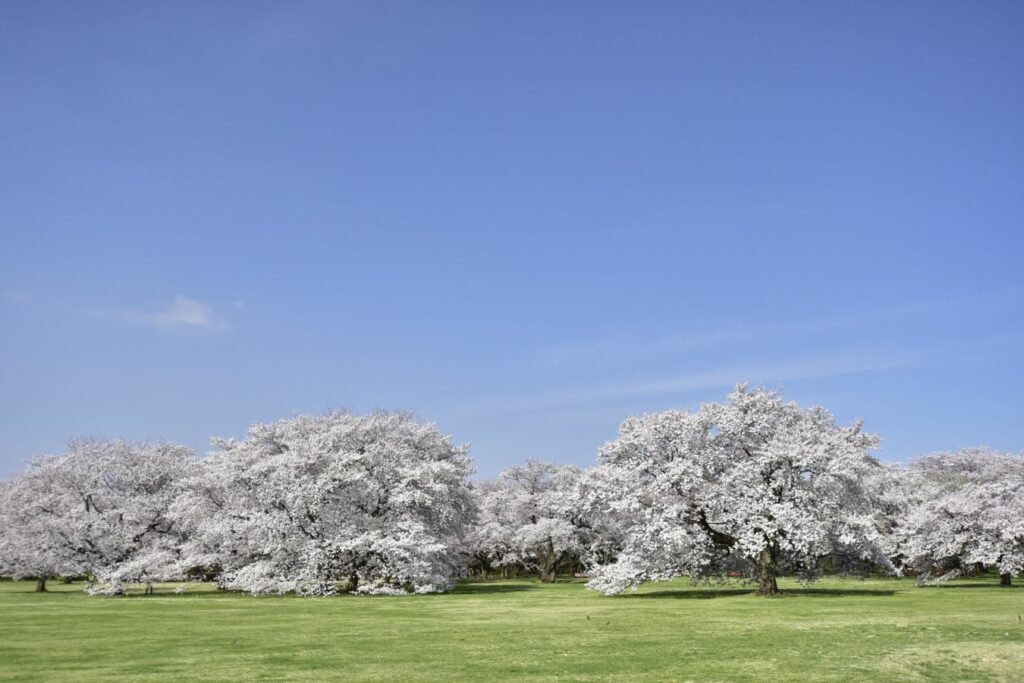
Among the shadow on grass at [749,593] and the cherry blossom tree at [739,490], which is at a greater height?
the cherry blossom tree at [739,490]

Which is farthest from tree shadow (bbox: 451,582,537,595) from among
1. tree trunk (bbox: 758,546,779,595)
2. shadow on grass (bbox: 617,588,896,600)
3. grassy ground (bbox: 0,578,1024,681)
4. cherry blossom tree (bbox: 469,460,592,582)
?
tree trunk (bbox: 758,546,779,595)

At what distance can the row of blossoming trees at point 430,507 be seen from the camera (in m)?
37.5

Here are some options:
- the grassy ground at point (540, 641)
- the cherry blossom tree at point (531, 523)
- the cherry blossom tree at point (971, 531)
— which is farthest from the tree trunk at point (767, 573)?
the cherry blossom tree at point (531, 523)

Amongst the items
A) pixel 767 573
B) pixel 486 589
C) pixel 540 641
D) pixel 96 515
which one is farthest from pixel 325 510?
pixel 540 641

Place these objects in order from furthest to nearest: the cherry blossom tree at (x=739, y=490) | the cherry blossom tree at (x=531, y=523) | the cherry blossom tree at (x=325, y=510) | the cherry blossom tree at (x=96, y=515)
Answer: the cherry blossom tree at (x=531, y=523) → the cherry blossom tree at (x=96, y=515) → the cherry blossom tree at (x=325, y=510) → the cherry blossom tree at (x=739, y=490)

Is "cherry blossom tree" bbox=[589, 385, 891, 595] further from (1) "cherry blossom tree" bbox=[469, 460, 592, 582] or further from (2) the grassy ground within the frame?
(1) "cherry blossom tree" bbox=[469, 460, 592, 582]

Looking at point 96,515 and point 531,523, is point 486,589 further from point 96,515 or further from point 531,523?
point 96,515

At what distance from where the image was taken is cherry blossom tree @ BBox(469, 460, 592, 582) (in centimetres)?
6981

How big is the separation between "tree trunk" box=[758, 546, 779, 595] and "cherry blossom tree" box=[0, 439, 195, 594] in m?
32.8

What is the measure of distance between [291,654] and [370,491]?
2916 cm

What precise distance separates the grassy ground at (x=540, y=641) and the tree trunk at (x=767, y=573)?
7.42 ft

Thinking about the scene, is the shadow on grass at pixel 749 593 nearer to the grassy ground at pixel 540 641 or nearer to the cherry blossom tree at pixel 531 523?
the grassy ground at pixel 540 641

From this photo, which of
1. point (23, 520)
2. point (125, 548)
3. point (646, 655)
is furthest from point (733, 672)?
point (23, 520)

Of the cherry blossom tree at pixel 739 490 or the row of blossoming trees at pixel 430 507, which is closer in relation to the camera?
the cherry blossom tree at pixel 739 490
